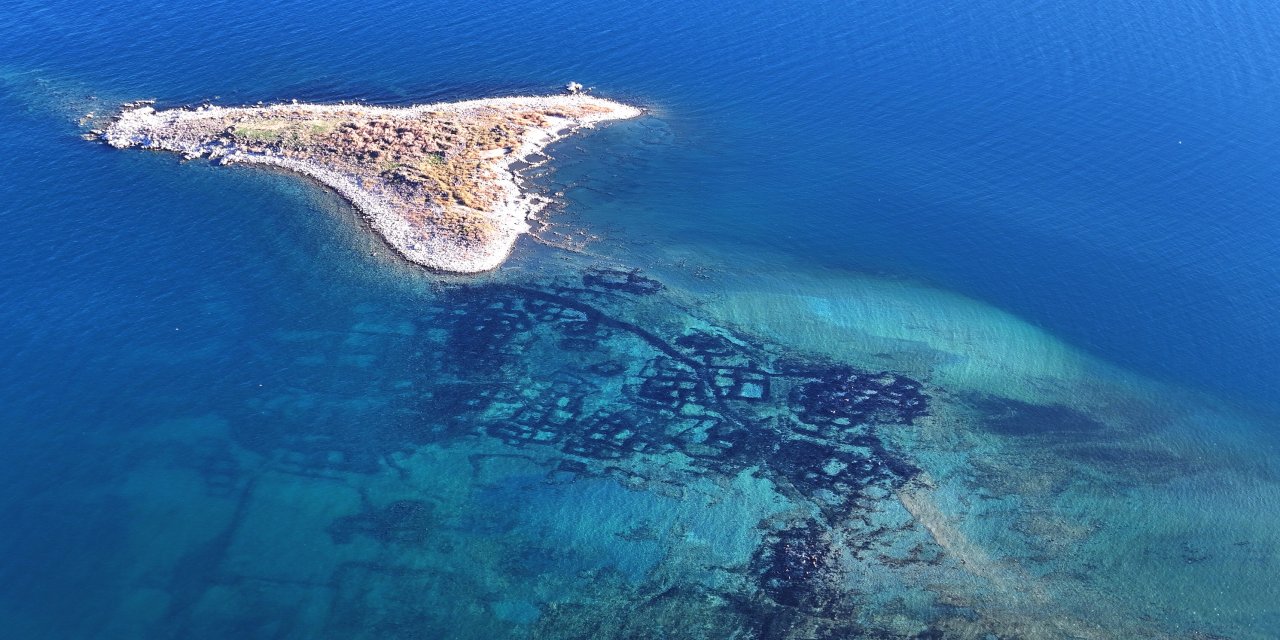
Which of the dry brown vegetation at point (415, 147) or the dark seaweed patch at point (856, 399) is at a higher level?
the dry brown vegetation at point (415, 147)

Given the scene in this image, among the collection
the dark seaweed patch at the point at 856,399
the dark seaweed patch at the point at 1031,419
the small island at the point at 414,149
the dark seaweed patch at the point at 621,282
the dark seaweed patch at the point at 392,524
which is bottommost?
the dark seaweed patch at the point at 1031,419

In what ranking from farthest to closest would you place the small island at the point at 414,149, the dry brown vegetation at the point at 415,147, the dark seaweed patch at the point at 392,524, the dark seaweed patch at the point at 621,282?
the dry brown vegetation at the point at 415,147 < the small island at the point at 414,149 < the dark seaweed patch at the point at 621,282 < the dark seaweed patch at the point at 392,524

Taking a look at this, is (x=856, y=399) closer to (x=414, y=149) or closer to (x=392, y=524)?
(x=392, y=524)

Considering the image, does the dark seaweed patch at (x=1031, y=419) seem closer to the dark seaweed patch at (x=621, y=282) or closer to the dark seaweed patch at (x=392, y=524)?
the dark seaweed patch at (x=621, y=282)

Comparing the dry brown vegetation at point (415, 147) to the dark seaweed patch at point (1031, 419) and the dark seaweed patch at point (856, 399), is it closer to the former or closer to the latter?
the dark seaweed patch at point (856, 399)

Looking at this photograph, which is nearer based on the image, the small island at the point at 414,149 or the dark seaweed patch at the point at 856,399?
the dark seaweed patch at the point at 856,399

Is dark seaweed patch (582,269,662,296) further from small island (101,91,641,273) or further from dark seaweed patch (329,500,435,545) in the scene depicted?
dark seaweed patch (329,500,435,545)

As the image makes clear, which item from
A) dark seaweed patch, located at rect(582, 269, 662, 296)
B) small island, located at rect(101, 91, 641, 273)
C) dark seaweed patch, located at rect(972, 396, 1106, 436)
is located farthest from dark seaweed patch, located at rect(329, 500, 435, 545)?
dark seaweed patch, located at rect(972, 396, 1106, 436)

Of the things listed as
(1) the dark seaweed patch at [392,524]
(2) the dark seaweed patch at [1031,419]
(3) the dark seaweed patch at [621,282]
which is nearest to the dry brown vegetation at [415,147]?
(3) the dark seaweed patch at [621,282]

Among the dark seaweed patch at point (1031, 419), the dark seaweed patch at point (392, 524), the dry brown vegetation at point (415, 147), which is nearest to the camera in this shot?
the dark seaweed patch at point (392, 524)

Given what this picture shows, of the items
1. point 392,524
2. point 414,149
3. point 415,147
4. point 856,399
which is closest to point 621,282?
point 856,399
